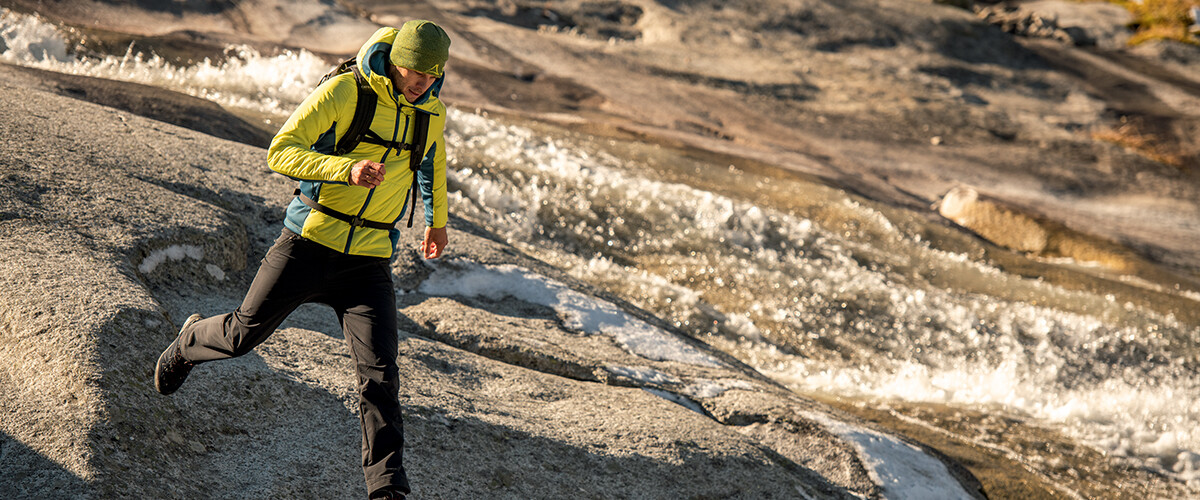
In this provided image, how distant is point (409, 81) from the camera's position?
3350mm

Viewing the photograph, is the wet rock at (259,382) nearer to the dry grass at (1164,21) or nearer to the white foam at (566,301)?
the white foam at (566,301)

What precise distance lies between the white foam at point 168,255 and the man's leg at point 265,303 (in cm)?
140

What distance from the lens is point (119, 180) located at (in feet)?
16.9

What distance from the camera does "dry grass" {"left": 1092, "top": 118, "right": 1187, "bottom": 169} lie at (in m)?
18.6

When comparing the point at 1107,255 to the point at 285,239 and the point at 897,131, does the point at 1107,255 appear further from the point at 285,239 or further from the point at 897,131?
the point at 285,239

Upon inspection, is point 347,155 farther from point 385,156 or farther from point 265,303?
point 265,303

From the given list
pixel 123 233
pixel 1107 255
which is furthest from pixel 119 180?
pixel 1107 255

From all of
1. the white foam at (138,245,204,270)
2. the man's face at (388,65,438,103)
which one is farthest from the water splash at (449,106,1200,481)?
the man's face at (388,65,438,103)

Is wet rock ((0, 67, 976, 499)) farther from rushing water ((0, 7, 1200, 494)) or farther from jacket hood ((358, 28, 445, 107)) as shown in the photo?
rushing water ((0, 7, 1200, 494))

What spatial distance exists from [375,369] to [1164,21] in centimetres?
3104

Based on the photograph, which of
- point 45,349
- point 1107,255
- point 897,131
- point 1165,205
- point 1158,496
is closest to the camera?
point 45,349

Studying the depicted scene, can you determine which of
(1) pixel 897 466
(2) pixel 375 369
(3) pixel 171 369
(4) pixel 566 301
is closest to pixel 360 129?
(2) pixel 375 369

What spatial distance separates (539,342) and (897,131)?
50.1 feet

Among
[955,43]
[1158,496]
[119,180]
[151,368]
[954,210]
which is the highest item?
[955,43]
